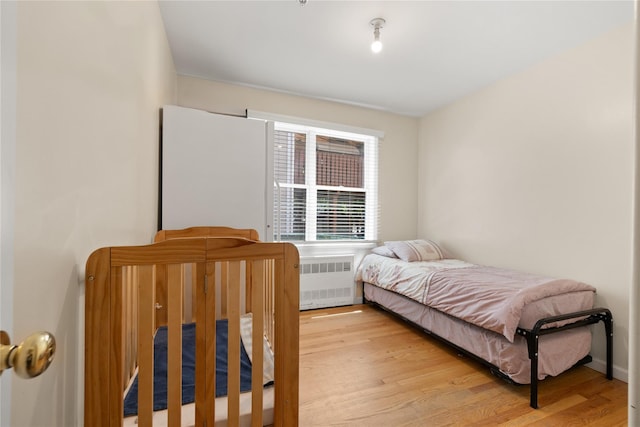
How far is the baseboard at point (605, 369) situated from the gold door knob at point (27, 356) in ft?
9.93

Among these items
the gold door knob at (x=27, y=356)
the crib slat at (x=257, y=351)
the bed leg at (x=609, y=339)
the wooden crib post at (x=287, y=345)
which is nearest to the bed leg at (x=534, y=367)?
the bed leg at (x=609, y=339)

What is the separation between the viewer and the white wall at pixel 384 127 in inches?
119

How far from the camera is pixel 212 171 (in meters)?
2.08

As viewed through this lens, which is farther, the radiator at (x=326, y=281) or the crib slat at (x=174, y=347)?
the radiator at (x=326, y=281)

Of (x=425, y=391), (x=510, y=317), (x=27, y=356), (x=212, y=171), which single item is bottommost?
(x=425, y=391)

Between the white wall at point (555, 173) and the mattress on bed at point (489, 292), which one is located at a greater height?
the white wall at point (555, 173)

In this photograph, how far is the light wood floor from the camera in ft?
5.18

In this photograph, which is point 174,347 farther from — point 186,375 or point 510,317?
point 510,317

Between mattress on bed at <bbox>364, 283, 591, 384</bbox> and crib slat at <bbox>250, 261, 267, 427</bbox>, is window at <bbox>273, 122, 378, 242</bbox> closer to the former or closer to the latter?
mattress on bed at <bbox>364, 283, 591, 384</bbox>

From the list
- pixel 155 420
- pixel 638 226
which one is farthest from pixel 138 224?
pixel 638 226

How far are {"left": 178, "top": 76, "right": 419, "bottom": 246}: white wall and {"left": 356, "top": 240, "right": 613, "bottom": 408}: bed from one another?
3.97ft

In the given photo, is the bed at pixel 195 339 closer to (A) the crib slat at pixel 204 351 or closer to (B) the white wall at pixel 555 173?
(A) the crib slat at pixel 204 351

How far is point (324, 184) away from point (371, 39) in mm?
1659

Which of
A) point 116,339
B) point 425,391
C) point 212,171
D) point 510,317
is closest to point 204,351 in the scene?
point 116,339
